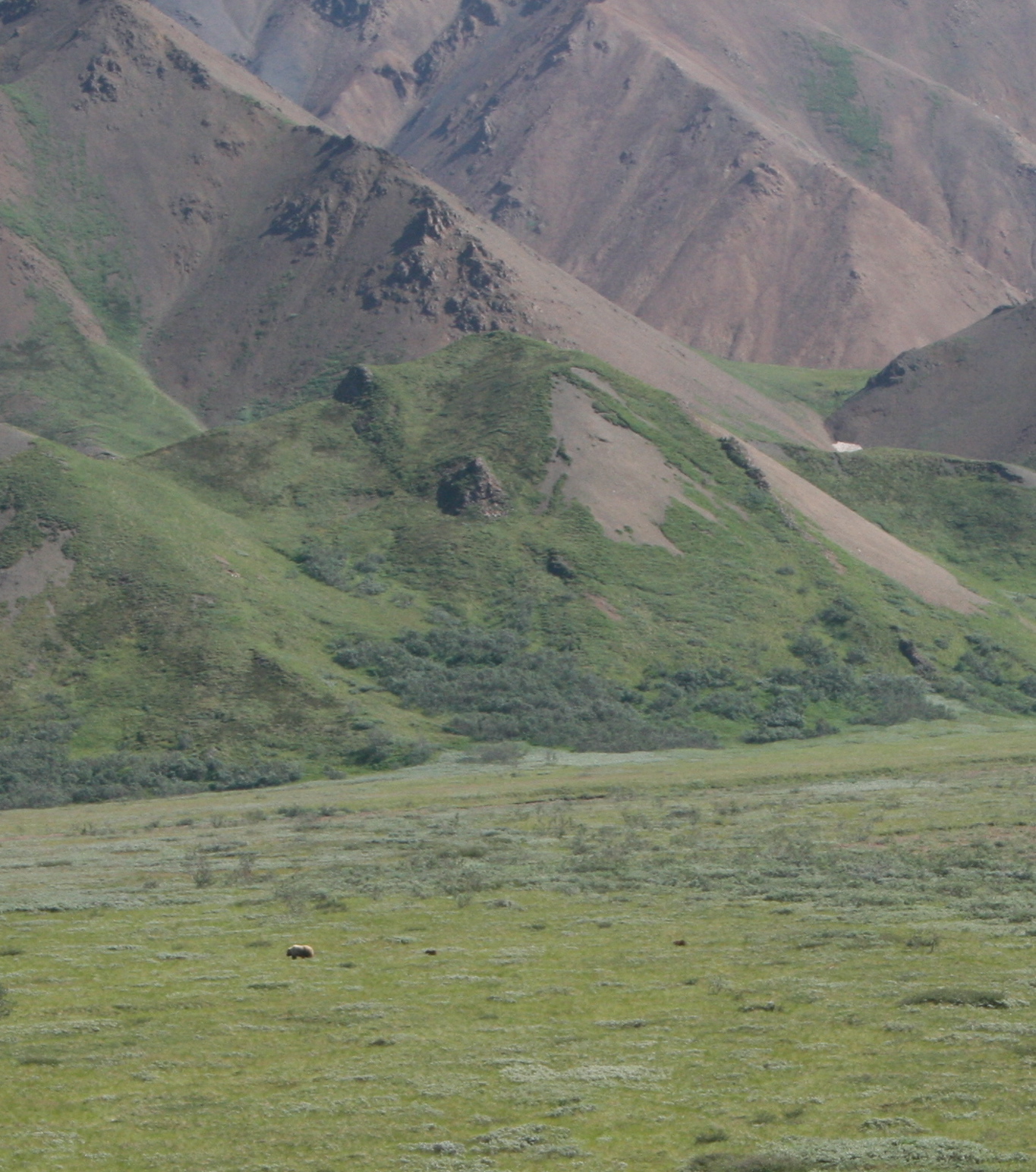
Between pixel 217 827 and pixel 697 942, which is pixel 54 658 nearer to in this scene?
pixel 217 827

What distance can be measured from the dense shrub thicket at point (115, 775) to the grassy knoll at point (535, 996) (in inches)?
1156

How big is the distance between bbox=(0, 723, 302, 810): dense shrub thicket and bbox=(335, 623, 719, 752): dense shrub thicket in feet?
65.7

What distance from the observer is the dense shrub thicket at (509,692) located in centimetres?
11056

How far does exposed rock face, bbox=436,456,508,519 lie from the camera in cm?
14275

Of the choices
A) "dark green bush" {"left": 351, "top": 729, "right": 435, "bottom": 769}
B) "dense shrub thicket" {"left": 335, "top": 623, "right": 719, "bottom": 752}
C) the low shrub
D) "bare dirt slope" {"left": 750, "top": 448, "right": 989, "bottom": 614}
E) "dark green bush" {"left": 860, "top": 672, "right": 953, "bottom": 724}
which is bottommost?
"dark green bush" {"left": 351, "top": 729, "right": 435, "bottom": 769}

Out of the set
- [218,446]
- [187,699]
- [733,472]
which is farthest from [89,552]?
[733,472]

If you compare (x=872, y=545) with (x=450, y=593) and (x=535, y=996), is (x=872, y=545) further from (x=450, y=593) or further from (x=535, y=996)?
(x=535, y=996)

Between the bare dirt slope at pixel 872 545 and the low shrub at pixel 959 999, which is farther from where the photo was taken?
the bare dirt slope at pixel 872 545

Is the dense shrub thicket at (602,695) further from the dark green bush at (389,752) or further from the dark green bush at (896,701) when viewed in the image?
the dark green bush at (389,752)

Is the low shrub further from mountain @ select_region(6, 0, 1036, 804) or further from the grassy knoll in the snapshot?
mountain @ select_region(6, 0, 1036, 804)

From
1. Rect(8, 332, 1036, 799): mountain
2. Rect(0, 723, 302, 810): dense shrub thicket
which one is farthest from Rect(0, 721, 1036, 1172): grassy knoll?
Rect(8, 332, 1036, 799): mountain

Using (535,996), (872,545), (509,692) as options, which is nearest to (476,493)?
(509,692)

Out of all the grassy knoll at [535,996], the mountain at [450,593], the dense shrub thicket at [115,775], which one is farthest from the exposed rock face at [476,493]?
the grassy knoll at [535,996]

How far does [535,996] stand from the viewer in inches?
1238
